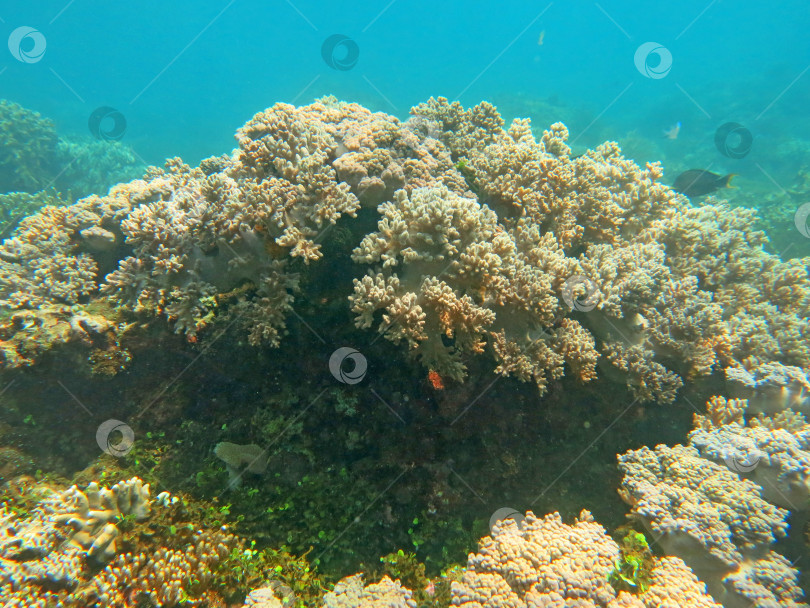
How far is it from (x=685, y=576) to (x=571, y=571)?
130cm

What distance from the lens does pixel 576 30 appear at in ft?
348

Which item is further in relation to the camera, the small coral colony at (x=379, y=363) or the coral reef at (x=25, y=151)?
the coral reef at (x=25, y=151)

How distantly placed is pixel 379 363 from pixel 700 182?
10.3m

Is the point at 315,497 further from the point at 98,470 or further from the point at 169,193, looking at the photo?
the point at 169,193

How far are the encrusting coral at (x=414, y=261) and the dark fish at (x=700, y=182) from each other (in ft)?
15.3

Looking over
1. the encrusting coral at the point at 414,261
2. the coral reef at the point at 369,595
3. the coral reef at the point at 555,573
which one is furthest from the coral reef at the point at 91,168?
the coral reef at the point at 555,573

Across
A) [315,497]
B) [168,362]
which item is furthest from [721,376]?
[168,362]

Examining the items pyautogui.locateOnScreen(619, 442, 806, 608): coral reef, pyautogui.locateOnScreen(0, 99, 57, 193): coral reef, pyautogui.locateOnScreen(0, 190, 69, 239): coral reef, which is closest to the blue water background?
pyautogui.locateOnScreen(0, 99, 57, 193): coral reef

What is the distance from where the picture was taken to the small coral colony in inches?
137

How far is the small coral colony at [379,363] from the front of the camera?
137 inches

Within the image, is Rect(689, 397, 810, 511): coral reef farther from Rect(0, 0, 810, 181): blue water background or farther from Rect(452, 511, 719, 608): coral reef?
Rect(0, 0, 810, 181): blue water background

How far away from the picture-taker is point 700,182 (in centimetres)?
944

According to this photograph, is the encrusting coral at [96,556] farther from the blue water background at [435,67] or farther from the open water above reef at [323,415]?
the blue water background at [435,67]

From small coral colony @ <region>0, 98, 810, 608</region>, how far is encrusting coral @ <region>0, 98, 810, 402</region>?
3 cm
